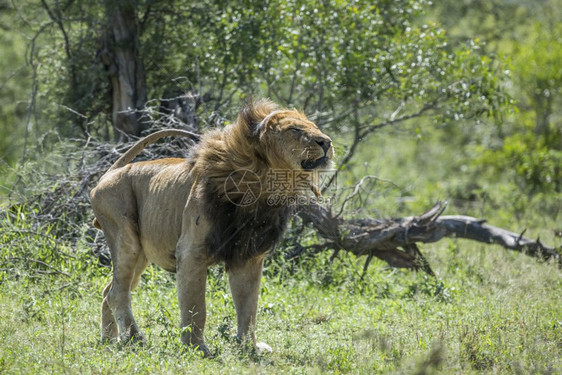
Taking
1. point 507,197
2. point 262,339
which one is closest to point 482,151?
point 507,197

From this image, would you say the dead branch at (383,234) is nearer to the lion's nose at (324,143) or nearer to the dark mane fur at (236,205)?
the dark mane fur at (236,205)

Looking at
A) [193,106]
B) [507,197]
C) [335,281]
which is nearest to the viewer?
[335,281]

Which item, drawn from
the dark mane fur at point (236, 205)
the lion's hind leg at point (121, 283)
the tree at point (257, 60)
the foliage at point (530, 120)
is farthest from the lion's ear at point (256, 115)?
the foliage at point (530, 120)

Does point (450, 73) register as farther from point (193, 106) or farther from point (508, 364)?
point (508, 364)

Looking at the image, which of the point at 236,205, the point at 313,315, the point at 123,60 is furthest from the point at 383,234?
the point at 123,60

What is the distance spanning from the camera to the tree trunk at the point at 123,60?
9.45 metres

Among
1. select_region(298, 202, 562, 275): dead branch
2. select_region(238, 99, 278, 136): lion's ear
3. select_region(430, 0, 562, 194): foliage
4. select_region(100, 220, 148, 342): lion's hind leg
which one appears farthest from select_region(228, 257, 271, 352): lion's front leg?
select_region(430, 0, 562, 194): foliage

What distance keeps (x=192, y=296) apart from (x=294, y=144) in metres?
1.24

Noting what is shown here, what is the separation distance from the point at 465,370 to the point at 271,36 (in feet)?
19.0

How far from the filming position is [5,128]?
17.1 meters

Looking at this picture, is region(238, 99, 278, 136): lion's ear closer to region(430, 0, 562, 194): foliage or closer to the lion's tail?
the lion's tail

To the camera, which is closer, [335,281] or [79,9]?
[335,281]

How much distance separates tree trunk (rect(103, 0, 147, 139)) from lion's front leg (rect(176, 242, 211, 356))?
453 centimetres

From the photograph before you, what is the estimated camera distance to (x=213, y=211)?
5.23 metres
